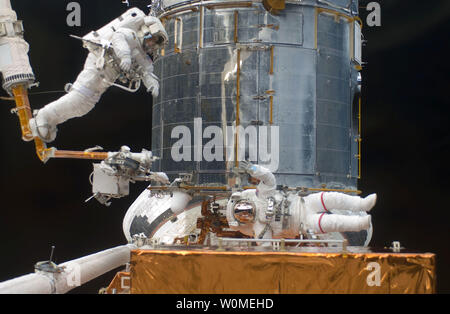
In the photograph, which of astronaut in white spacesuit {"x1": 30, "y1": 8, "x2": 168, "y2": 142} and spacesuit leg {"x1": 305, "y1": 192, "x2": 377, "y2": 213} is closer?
spacesuit leg {"x1": 305, "y1": 192, "x2": 377, "y2": 213}

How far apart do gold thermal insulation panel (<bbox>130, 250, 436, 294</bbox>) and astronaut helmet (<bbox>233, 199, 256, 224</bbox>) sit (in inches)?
59.4

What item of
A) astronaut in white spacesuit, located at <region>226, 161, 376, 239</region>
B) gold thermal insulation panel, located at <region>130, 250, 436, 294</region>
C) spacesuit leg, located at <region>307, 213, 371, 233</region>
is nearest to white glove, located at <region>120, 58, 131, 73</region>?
astronaut in white spacesuit, located at <region>226, 161, 376, 239</region>

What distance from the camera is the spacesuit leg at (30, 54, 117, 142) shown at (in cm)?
496

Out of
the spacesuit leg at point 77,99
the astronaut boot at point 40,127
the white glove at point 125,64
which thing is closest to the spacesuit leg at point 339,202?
the white glove at point 125,64

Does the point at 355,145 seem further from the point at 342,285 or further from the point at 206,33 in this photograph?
the point at 342,285

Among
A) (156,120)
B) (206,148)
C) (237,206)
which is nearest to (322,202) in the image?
(237,206)

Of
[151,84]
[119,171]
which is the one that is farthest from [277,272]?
[151,84]

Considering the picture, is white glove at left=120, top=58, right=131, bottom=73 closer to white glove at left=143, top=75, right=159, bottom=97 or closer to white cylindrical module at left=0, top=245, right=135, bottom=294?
white glove at left=143, top=75, right=159, bottom=97

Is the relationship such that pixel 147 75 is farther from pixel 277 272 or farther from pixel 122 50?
pixel 277 272

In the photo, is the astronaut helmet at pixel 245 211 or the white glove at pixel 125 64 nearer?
the white glove at pixel 125 64

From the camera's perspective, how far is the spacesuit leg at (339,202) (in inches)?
163

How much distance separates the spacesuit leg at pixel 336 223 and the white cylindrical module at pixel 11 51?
2747mm

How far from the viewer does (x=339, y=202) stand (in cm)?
450

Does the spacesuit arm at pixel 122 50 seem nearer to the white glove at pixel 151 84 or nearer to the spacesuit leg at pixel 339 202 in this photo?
the white glove at pixel 151 84
